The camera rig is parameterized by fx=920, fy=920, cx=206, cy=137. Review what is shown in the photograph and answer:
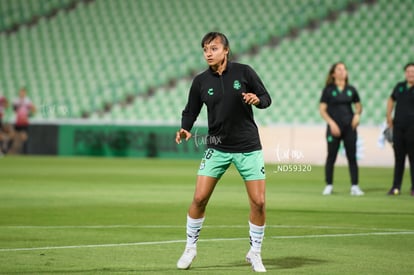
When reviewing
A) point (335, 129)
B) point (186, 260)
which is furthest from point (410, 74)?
point (186, 260)

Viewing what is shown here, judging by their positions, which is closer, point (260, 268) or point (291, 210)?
point (260, 268)

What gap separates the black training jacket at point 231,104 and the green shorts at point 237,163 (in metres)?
0.05

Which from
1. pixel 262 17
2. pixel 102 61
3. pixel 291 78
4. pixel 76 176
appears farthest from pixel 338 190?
pixel 102 61

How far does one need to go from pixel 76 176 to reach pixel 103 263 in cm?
1216

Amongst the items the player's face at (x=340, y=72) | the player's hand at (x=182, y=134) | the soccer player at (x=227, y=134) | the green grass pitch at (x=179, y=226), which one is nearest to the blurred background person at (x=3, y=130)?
the green grass pitch at (x=179, y=226)

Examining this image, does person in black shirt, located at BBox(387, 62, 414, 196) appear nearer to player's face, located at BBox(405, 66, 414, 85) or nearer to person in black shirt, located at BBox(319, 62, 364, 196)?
player's face, located at BBox(405, 66, 414, 85)

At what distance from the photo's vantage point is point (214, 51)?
25.6 ft

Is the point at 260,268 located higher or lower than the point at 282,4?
lower

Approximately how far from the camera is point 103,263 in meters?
8.06

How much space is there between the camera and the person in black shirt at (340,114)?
15367 mm

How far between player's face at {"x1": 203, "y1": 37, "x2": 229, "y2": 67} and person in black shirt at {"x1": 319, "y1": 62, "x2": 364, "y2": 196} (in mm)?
7714

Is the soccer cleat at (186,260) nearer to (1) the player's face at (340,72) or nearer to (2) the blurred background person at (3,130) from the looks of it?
(1) the player's face at (340,72)

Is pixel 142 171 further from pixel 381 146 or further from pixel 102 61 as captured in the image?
pixel 102 61

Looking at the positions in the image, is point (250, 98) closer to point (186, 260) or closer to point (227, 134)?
point (227, 134)
